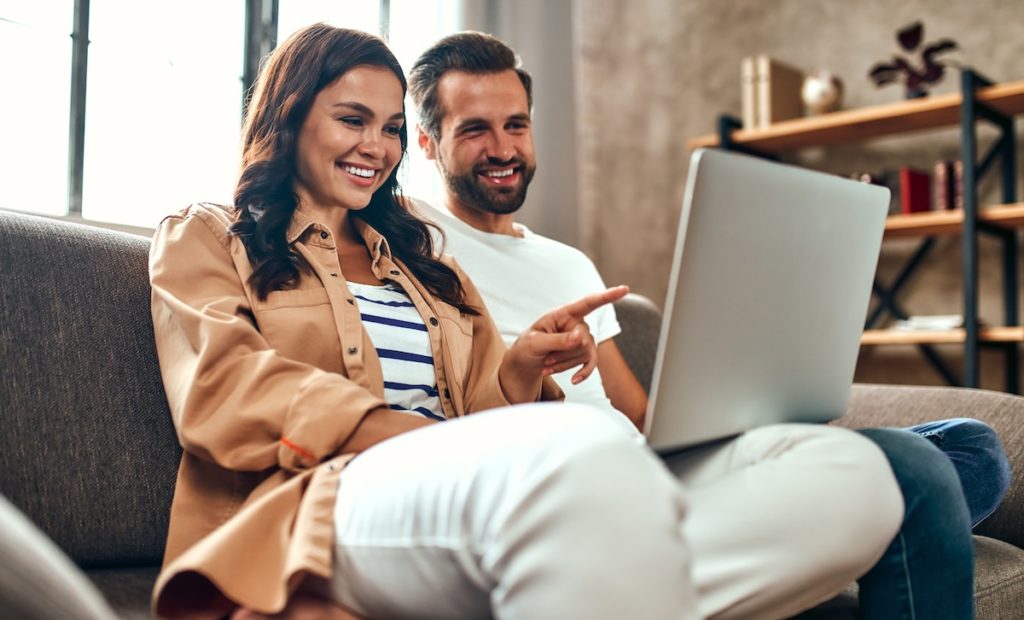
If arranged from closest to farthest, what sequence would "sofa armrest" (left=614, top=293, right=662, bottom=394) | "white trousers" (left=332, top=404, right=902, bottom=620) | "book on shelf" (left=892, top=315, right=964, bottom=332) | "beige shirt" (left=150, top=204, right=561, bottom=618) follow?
"white trousers" (left=332, top=404, right=902, bottom=620) → "beige shirt" (left=150, top=204, right=561, bottom=618) → "sofa armrest" (left=614, top=293, right=662, bottom=394) → "book on shelf" (left=892, top=315, right=964, bottom=332)

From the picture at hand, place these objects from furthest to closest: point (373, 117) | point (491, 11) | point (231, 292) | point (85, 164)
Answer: point (491, 11) → point (85, 164) → point (373, 117) → point (231, 292)

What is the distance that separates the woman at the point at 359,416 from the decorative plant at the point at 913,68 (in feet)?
7.20

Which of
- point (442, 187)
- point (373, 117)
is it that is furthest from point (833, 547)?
point (442, 187)

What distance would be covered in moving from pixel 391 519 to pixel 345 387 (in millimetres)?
242

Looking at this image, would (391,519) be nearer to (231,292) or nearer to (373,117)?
(231,292)

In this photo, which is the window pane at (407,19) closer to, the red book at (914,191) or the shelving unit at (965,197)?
the shelving unit at (965,197)

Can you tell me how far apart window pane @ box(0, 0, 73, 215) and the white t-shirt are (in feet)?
3.72

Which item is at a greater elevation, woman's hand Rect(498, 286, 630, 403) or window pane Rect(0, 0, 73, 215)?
window pane Rect(0, 0, 73, 215)

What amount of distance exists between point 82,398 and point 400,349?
A: 38 cm

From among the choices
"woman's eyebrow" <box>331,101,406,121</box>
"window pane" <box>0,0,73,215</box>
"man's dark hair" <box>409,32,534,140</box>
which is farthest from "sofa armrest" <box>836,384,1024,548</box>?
"window pane" <box>0,0,73,215</box>

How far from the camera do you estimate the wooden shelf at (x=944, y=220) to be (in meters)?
2.80

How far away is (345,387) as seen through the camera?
3.18 feet

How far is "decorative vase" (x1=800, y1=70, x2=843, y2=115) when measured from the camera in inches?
128

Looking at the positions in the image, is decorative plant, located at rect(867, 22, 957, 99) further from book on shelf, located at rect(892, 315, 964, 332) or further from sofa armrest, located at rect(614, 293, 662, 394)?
sofa armrest, located at rect(614, 293, 662, 394)
